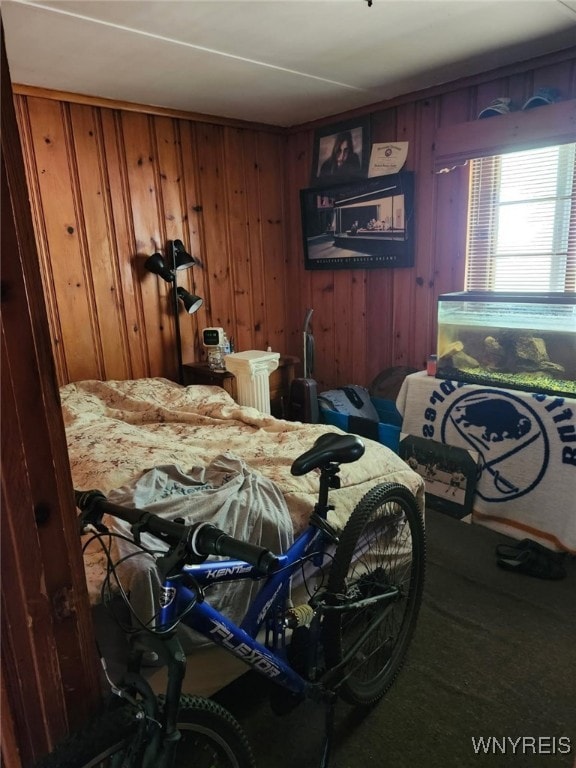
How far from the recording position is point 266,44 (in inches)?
92.8

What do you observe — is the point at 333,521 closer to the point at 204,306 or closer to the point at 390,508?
the point at 390,508

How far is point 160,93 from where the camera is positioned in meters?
2.98

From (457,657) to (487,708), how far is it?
22 centimetres

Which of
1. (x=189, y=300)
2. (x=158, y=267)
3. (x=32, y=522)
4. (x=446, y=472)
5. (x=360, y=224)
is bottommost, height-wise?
(x=446, y=472)

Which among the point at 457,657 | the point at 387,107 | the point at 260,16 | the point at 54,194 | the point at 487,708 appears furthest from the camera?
the point at 387,107

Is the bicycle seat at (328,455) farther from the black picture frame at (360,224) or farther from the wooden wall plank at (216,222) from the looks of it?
the wooden wall plank at (216,222)

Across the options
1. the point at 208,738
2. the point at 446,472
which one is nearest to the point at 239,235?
the point at 446,472

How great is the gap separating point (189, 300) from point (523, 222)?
80.0 inches

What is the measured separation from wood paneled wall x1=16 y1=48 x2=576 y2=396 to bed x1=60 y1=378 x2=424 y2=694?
53 centimetres

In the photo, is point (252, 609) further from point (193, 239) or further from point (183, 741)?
point (193, 239)

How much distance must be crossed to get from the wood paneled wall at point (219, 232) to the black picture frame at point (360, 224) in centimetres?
8

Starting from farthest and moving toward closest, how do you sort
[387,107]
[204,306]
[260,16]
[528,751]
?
[204,306] < [387,107] < [260,16] < [528,751]

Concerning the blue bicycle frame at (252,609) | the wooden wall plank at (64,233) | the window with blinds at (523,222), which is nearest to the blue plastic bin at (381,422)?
the window with blinds at (523,222)

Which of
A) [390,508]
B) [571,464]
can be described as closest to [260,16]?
[390,508]
